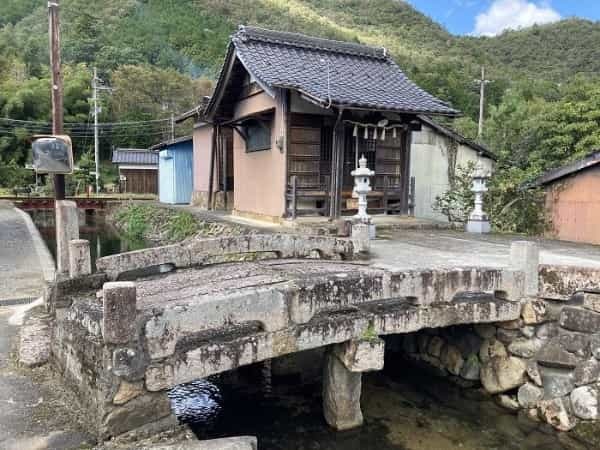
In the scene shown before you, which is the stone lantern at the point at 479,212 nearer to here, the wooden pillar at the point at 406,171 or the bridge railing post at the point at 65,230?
the wooden pillar at the point at 406,171

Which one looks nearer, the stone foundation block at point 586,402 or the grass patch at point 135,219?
the stone foundation block at point 586,402

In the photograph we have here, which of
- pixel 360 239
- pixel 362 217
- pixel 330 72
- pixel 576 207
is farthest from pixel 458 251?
pixel 330 72

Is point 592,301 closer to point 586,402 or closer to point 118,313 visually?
point 586,402

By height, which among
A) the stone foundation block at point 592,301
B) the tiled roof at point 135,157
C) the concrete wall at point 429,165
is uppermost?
the tiled roof at point 135,157

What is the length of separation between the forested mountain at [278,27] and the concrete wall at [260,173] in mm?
8461

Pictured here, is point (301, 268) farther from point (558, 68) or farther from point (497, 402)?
point (558, 68)

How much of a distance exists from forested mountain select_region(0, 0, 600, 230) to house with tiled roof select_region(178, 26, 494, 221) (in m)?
5.16

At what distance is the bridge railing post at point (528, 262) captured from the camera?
702cm

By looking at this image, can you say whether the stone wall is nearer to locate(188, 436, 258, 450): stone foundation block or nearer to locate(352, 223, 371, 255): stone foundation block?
locate(352, 223, 371, 255): stone foundation block

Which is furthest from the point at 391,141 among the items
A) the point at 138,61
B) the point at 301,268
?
the point at 138,61

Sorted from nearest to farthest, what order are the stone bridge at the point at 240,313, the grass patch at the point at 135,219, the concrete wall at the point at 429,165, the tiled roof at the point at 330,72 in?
the stone bridge at the point at 240,313, the tiled roof at the point at 330,72, the concrete wall at the point at 429,165, the grass patch at the point at 135,219

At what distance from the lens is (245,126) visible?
54.0 feet

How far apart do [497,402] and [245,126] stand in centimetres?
1202

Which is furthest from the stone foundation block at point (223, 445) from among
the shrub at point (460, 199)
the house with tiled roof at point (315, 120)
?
the shrub at point (460, 199)
